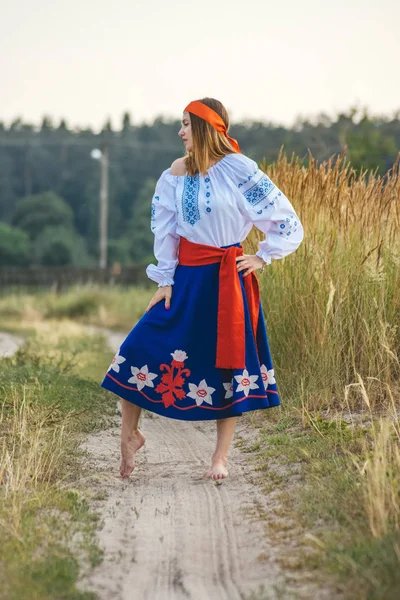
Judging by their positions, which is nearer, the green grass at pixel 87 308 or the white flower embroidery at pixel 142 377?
the white flower embroidery at pixel 142 377

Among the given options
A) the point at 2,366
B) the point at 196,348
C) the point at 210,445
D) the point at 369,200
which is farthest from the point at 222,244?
the point at 2,366

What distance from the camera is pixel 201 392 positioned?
407 cm

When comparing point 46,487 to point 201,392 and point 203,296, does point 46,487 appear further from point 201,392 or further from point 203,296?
point 203,296

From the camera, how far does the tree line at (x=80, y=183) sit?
40906 mm

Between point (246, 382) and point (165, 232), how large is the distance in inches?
29.9

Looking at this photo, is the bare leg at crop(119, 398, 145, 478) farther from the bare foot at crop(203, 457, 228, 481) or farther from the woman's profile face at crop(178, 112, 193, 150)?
the woman's profile face at crop(178, 112, 193, 150)

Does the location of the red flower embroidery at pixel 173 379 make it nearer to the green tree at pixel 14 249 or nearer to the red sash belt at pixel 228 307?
the red sash belt at pixel 228 307

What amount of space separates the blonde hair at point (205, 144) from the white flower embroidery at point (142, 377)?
90 cm

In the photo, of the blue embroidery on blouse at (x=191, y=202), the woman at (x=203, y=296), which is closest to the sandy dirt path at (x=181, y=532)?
the woman at (x=203, y=296)

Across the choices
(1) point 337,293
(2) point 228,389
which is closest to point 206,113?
(2) point 228,389

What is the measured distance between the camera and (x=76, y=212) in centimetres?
4722

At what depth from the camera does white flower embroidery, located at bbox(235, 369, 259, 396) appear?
405 centimetres

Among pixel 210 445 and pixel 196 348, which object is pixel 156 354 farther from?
pixel 210 445

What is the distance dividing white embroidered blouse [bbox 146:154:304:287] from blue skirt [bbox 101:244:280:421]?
0.14 m
